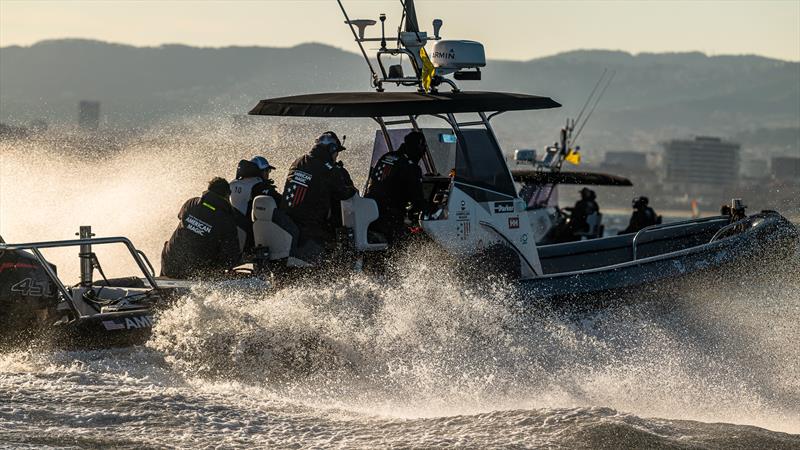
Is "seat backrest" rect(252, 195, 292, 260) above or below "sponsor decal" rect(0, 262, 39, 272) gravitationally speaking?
above

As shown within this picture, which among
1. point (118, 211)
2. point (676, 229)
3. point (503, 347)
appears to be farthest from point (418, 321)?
point (118, 211)

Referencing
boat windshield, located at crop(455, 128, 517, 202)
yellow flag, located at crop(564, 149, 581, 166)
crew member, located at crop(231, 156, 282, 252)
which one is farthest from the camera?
yellow flag, located at crop(564, 149, 581, 166)

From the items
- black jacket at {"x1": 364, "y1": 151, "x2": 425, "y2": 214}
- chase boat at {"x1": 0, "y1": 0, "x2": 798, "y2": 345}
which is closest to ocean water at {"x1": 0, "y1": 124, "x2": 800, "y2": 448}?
chase boat at {"x1": 0, "y1": 0, "x2": 798, "y2": 345}

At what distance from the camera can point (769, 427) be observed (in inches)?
321

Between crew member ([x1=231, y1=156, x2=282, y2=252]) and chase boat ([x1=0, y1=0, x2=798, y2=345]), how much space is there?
24 cm

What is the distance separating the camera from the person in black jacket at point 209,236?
9703 mm

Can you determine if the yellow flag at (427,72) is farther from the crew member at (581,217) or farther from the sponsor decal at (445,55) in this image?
the crew member at (581,217)

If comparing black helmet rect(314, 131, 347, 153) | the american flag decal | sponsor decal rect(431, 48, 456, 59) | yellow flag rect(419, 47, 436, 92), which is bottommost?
the american flag decal

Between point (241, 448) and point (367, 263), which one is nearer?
point (241, 448)

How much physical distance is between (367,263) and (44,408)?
141 inches

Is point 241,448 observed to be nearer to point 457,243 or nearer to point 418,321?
point 418,321

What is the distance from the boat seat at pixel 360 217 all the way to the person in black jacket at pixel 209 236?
0.93 m

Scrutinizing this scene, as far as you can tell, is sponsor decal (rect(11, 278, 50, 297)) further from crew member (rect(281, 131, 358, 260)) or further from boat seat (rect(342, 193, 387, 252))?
boat seat (rect(342, 193, 387, 252))

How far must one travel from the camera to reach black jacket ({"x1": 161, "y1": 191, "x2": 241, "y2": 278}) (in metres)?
9.70
